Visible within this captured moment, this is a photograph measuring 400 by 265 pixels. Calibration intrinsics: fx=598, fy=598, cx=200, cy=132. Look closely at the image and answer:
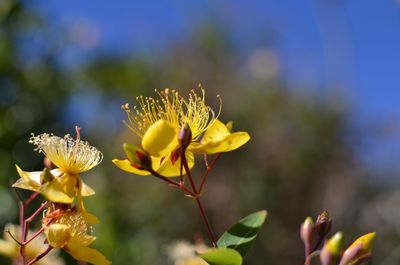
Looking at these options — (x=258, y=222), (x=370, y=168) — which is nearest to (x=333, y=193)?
(x=370, y=168)

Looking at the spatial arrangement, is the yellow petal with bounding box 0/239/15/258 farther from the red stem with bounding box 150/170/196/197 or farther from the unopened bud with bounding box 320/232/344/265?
Result: the unopened bud with bounding box 320/232/344/265

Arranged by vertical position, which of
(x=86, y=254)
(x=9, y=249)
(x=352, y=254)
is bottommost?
(x=9, y=249)

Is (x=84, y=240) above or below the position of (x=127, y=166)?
below

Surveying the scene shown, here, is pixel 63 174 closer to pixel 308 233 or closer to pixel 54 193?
pixel 54 193

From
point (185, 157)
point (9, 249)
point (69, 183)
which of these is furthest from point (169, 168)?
point (9, 249)

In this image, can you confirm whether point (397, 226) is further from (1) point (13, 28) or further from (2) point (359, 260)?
(2) point (359, 260)

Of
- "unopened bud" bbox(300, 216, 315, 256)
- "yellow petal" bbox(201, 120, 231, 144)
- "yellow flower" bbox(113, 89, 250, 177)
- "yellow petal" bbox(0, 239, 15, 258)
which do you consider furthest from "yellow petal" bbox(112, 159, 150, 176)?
"yellow petal" bbox(0, 239, 15, 258)

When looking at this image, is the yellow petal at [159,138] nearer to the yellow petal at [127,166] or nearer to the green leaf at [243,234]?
the yellow petal at [127,166]
